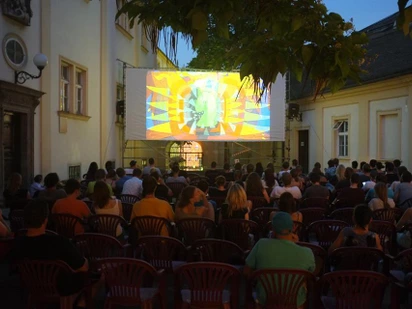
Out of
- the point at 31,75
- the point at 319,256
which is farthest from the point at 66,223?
the point at 31,75

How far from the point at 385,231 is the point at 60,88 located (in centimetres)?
1009

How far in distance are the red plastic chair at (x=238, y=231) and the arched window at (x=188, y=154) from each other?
722 inches

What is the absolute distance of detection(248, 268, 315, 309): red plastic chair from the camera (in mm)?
3645

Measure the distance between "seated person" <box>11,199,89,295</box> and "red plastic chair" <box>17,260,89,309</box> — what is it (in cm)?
5

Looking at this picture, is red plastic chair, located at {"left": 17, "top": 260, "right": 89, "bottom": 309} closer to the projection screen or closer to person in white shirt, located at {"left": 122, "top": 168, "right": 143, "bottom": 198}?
person in white shirt, located at {"left": 122, "top": 168, "right": 143, "bottom": 198}

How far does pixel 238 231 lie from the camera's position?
6172 mm

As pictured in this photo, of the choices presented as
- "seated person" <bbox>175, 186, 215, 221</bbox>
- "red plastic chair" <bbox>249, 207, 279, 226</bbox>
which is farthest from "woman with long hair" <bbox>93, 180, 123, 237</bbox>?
"red plastic chair" <bbox>249, 207, 279, 226</bbox>

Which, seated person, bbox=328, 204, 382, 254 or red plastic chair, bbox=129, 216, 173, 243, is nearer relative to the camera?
seated person, bbox=328, 204, 382, 254

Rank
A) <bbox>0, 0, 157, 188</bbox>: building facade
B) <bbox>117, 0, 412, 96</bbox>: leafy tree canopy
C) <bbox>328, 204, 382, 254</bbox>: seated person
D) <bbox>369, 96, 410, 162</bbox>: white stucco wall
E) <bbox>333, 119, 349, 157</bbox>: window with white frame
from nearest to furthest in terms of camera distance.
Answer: <bbox>117, 0, 412, 96</bbox>: leafy tree canopy → <bbox>328, 204, 382, 254</bbox>: seated person → <bbox>0, 0, 157, 188</bbox>: building facade → <bbox>369, 96, 410, 162</bbox>: white stucco wall → <bbox>333, 119, 349, 157</bbox>: window with white frame

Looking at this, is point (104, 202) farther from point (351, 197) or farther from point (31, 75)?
point (31, 75)

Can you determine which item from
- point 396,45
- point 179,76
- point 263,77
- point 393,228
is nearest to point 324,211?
point 393,228

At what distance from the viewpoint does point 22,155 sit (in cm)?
1153

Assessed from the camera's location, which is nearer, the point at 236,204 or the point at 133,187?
the point at 236,204

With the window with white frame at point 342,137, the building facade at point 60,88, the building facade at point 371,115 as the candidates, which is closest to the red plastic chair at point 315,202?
the building facade at point 60,88
